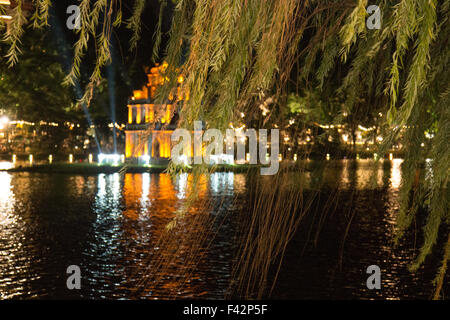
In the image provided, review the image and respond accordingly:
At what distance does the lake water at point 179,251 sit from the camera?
793cm

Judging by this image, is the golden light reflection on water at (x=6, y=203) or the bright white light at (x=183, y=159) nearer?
the bright white light at (x=183, y=159)

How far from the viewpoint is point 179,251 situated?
10.7 metres

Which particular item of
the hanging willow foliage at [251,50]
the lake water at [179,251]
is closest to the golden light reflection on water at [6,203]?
the lake water at [179,251]

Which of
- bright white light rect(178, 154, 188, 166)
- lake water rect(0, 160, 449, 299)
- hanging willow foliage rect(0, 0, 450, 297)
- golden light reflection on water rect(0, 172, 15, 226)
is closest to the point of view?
hanging willow foliage rect(0, 0, 450, 297)

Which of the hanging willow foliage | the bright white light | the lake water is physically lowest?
the lake water

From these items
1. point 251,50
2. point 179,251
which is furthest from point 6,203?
point 251,50

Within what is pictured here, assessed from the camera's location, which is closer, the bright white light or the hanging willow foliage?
the hanging willow foliage

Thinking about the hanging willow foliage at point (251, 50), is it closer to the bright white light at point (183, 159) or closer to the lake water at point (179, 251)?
the bright white light at point (183, 159)

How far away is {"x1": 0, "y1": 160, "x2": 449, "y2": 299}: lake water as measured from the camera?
7.93 m

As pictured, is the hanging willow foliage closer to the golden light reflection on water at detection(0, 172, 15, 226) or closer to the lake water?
the lake water

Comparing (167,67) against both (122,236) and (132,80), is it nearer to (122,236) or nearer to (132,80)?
(122,236)

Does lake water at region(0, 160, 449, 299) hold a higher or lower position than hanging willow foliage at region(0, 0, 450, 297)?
lower

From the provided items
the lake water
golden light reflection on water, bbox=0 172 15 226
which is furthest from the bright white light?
golden light reflection on water, bbox=0 172 15 226
